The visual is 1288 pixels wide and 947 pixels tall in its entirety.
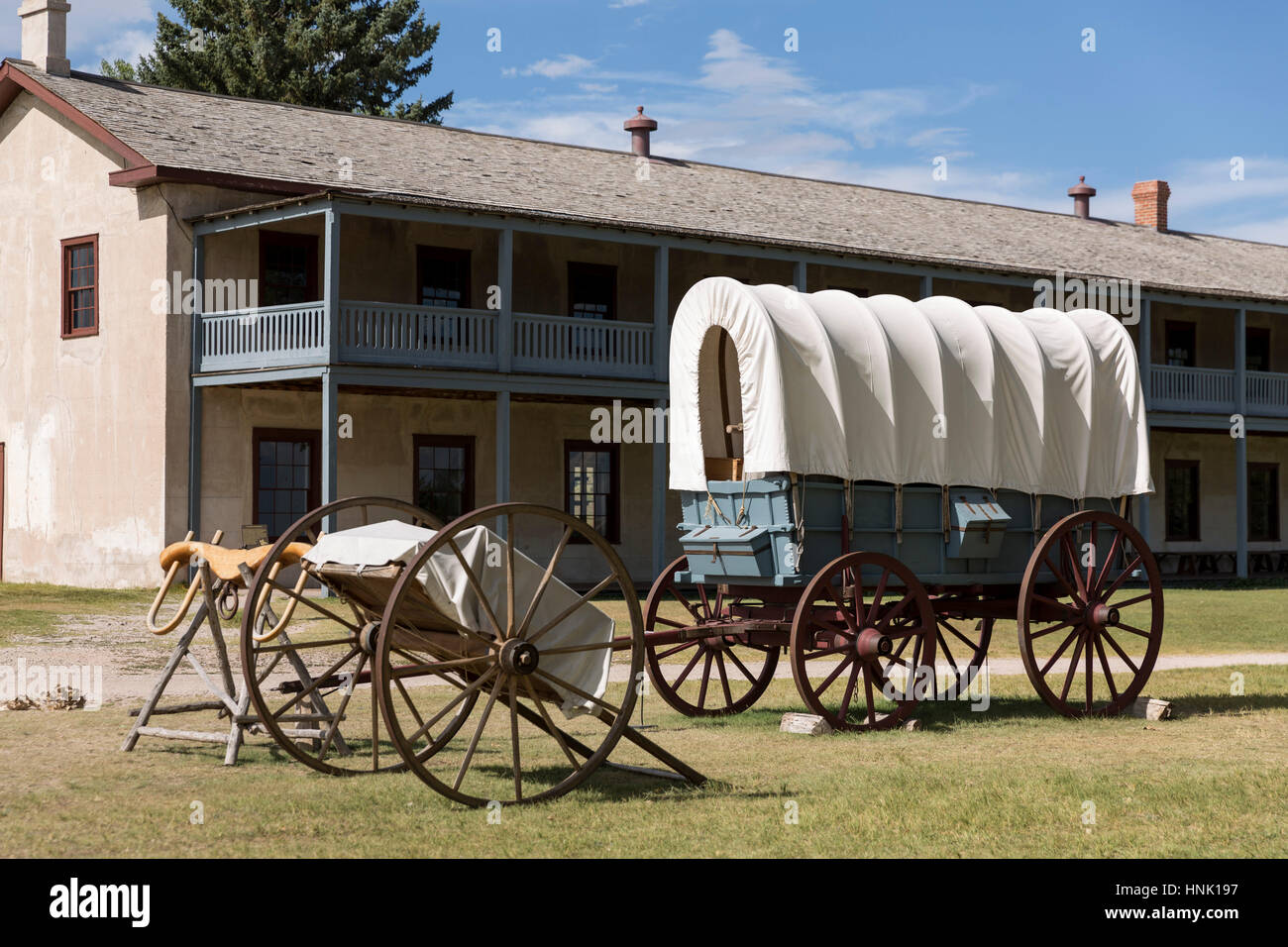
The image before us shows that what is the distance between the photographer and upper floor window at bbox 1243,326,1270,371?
36906mm

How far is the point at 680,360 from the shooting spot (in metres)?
12.4

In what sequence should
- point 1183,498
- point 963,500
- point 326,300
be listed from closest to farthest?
point 963,500
point 326,300
point 1183,498

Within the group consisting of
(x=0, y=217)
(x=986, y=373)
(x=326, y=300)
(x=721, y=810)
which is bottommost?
(x=721, y=810)

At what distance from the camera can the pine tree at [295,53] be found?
4634 cm

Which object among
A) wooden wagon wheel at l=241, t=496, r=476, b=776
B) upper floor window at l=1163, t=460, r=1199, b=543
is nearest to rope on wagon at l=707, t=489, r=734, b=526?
wooden wagon wheel at l=241, t=496, r=476, b=776

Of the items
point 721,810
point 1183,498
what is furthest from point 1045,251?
point 721,810

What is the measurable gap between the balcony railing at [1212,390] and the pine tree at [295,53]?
1047 inches

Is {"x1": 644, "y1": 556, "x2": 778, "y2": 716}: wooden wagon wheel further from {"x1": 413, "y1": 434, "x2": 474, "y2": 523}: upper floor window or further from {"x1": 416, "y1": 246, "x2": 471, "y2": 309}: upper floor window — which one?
{"x1": 416, "y1": 246, "x2": 471, "y2": 309}: upper floor window

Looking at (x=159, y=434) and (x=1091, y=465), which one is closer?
(x=1091, y=465)

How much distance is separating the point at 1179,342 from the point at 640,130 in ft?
44.2

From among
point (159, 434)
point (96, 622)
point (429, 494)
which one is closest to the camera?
point (96, 622)

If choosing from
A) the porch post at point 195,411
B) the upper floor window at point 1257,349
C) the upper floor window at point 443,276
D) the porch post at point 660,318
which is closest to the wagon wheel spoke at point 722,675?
the porch post at point 660,318

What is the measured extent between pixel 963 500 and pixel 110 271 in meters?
17.3

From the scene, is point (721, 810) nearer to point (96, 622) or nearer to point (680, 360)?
point (680, 360)
